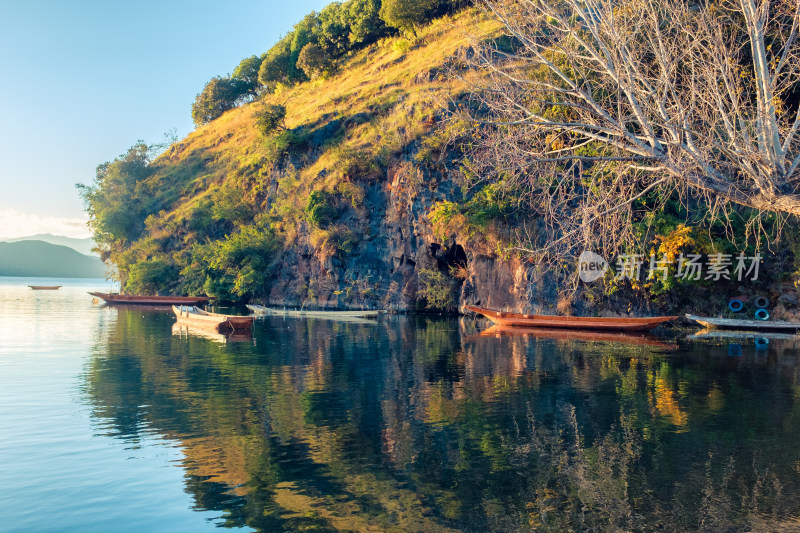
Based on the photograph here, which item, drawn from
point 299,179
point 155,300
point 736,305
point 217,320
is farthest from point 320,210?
point 736,305

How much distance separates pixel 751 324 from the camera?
37.3 meters

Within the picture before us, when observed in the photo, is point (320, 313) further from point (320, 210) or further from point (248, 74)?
point (248, 74)

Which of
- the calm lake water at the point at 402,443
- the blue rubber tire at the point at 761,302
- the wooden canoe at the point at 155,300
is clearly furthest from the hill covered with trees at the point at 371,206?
the calm lake water at the point at 402,443

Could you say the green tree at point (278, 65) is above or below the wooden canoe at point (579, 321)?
above

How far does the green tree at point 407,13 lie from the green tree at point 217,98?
44.0 m

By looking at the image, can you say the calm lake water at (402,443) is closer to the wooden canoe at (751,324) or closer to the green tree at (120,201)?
the wooden canoe at (751,324)

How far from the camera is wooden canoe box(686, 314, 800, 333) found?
122ft

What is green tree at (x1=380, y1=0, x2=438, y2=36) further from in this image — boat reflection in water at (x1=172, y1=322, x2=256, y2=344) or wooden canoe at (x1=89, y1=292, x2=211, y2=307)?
boat reflection in water at (x1=172, y1=322, x2=256, y2=344)

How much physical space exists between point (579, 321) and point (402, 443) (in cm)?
2821

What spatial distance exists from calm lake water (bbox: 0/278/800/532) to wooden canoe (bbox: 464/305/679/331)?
355 inches

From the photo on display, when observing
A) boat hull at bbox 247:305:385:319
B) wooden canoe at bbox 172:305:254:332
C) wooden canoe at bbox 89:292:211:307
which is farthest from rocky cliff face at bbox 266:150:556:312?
wooden canoe at bbox 172:305:254:332

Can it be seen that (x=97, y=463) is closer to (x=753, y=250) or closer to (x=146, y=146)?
(x=753, y=250)

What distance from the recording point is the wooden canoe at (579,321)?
123 feet

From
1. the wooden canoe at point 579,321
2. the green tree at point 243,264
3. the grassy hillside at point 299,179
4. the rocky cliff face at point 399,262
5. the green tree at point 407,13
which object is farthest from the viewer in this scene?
the green tree at point 407,13
